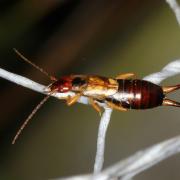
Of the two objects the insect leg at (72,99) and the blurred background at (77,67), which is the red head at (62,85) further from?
the blurred background at (77,67)


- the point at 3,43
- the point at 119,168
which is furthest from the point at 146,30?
the point at 119,168

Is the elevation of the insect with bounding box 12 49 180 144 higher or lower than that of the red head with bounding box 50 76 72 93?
lower

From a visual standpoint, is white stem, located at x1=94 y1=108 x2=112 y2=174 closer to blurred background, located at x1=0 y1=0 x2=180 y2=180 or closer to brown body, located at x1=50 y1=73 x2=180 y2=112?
brown body, located at x1=50 y1=73 x2=180 y2=112

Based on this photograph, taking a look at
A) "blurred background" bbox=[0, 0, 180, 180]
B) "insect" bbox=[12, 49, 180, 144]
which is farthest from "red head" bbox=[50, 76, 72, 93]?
"blurred background" bbox=[0, 0, 180, 180]

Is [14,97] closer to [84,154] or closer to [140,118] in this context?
[84,154]

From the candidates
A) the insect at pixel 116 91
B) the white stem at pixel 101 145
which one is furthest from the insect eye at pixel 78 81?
the white stem at pixel 101 145

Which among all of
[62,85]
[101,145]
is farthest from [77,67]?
[101,145]

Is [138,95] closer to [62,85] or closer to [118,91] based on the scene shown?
[118,91]
